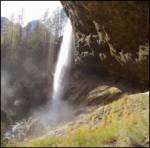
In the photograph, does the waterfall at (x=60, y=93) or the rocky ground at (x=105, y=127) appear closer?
the rocky ground at (x=105, y=127)

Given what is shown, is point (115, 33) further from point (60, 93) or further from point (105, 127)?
point (60, 93)

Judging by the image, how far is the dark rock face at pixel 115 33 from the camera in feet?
42.8

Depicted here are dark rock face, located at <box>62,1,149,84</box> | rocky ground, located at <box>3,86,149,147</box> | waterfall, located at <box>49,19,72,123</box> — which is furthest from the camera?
waterfall, located at <box>49,19,72,123</box>

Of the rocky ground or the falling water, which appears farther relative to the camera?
the falling water

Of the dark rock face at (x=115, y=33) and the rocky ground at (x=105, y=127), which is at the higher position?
the dark rock face at (x=115, y=33)

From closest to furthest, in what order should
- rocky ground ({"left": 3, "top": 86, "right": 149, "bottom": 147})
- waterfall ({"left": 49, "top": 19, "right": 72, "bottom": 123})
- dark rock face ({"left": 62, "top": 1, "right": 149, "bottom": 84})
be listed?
rocky ground ({"left": 3, "top": 86, "right": 149, "bottom": 147}), dark rock face ({"left": 62, "top": 1, "right": 149, "bottom": 84}), waterfall ({"left": 49, "top": 19, "right": 72, "bottom": 123})

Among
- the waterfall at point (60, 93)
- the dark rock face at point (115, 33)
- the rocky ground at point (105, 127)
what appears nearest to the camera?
the rocky ground at point (105, 127)

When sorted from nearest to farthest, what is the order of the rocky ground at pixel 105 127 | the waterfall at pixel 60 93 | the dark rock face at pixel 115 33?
the rocky ground at pixel 105 127
the dark rock face at pixel 115 33
the waterfall at pixel 60 93

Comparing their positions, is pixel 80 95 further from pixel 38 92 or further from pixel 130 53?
pixel 130 53

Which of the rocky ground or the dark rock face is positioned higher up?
the dark rock face

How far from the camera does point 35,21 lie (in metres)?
64.9

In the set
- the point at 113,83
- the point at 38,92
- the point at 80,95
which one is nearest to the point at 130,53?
the point at 113,83

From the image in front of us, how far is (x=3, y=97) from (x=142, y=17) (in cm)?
2952

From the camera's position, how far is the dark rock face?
13055 mm
